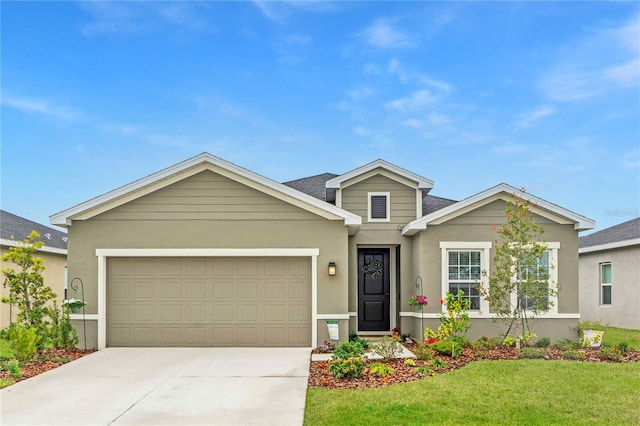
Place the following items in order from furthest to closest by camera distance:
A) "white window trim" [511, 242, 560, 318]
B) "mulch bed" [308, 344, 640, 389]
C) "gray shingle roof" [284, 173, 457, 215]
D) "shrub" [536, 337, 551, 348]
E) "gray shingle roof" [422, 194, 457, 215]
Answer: "gray shingle roof" [284, 173, 457, 215] < "gray shingle roof" [422, 194, 457, 215] < "white window trim" [511, 242, 560, 318] < "shrub" [536, 337, 551, 348] < "mulch bed" [308, 344, 640, 389]

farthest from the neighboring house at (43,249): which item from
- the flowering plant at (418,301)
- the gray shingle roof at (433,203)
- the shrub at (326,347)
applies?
the gray shingle roof at (433,203)

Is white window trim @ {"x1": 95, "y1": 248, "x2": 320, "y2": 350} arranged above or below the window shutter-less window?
below

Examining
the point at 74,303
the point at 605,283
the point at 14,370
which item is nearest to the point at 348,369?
the point at 14,370

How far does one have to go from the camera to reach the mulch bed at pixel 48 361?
9132mm

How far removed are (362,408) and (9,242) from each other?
12175 millimetres

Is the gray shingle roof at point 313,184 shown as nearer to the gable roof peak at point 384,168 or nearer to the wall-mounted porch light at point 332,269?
the gable roof peak at point 384,168

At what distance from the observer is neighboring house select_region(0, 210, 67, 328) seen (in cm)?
1496

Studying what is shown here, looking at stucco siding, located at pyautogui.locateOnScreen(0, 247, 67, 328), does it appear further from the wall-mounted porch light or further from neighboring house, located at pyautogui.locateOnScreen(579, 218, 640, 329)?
neighboring house, located at pyautogui.locateOnScreen(579, 218, 640, 329)

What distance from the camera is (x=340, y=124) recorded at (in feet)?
61.6

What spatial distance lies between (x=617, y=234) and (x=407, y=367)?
12.9 metres

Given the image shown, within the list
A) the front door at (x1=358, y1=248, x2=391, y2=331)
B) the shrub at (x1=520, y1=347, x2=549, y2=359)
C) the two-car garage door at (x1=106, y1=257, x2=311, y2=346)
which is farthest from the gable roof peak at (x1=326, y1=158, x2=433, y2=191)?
the shrub at (x1=520, y1=347, x2=549, y2=359)

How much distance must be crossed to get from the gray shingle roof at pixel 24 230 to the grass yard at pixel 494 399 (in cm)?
1250

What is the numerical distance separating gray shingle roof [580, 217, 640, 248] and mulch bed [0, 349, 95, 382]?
50.9 feet

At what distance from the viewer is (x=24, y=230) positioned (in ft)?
57.9
